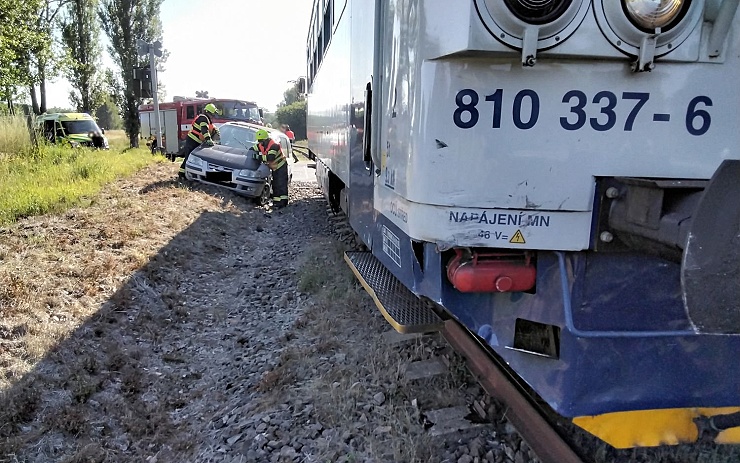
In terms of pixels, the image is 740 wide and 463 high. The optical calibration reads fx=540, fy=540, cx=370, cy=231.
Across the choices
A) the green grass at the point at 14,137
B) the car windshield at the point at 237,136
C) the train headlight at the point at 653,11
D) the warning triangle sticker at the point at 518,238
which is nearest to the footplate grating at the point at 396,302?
the warning triangle sticker at the point at 518,238

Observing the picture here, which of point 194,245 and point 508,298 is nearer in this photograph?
point 508,298

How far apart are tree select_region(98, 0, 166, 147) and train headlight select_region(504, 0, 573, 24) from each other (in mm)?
28655

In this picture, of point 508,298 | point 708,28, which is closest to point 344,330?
point 508,298

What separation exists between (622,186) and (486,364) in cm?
139

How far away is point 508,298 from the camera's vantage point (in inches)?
107

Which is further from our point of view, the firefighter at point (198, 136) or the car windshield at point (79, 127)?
the car windshield at point (79, 127)

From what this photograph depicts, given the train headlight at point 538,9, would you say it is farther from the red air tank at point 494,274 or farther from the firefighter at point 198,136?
the firefighter at point 198,136

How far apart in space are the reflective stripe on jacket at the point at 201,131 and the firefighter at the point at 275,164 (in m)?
1.69

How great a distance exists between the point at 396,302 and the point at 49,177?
29.0 feet

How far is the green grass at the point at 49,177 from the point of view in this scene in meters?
7.72

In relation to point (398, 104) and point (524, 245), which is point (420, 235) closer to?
point (524, 245)

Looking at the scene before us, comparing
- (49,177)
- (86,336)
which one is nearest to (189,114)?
(49,177)

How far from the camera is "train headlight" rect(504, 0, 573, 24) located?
2143 millimetres

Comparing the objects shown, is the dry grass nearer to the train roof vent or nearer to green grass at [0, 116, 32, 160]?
the train roof vent
